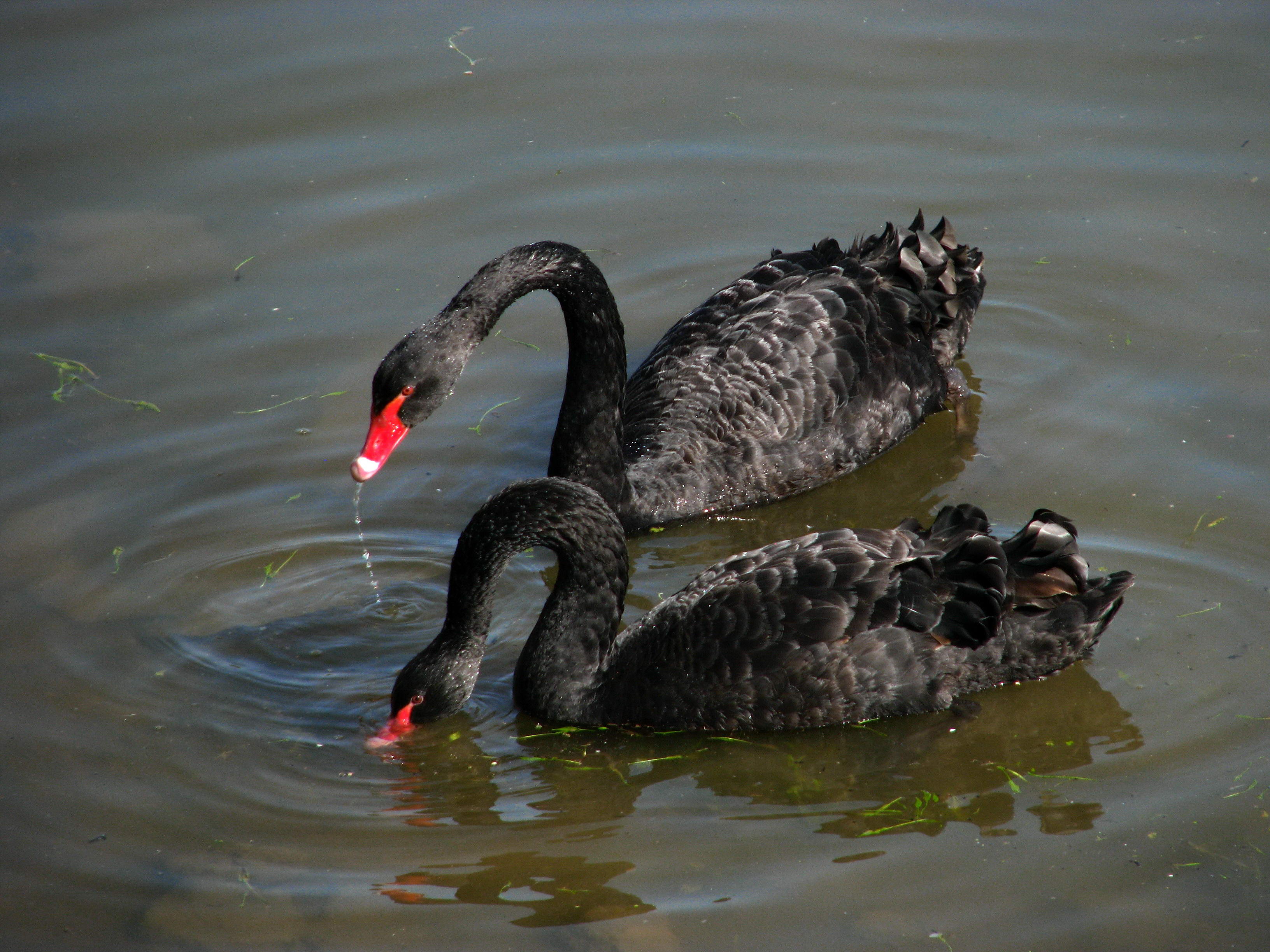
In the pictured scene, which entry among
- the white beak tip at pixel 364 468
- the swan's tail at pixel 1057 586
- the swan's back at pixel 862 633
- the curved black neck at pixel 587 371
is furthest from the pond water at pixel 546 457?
the white beak tip at pixel 364 468

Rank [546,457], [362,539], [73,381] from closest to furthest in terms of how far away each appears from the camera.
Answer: [362,539] → [546,457] → [73,381]

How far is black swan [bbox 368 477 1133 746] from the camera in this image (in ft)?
18.6

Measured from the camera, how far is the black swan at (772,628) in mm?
5668

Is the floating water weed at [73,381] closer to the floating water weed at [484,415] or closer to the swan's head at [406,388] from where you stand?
the floating water weed at [484,415]

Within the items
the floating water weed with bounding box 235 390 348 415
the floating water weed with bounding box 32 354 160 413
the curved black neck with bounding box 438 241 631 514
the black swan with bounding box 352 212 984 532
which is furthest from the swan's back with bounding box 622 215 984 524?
the floating water weed with bounding box 32 354 160 413

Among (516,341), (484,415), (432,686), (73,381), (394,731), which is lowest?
(394,731)

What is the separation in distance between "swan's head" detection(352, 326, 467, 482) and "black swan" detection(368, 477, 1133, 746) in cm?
85

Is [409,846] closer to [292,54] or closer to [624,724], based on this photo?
[624,724]

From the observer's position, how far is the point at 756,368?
25.1 ft

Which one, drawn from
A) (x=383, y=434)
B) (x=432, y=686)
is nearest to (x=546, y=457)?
(x=383, y=434)

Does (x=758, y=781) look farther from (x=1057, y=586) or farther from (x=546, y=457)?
(x=546, y=457)

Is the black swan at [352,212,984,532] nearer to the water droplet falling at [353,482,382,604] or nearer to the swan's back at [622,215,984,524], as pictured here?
the swan's back at [622,215,984,524]

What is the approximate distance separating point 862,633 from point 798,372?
232 centimetres

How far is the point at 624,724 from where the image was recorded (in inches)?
229
